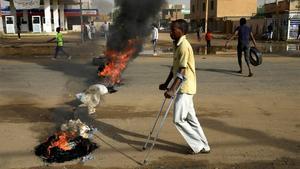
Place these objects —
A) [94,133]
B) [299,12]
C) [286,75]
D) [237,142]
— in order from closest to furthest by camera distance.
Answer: [237,142], [94,133], [286,75], [299,12]

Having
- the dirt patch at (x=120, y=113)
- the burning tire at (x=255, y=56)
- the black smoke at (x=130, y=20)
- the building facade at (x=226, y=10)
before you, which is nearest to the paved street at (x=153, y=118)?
the dirt patch at (x=120, y=113)

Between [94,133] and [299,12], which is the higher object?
[299,12]

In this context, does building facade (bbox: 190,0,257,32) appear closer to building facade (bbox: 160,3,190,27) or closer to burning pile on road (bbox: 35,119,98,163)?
building facade (bbox: 160,3,190,27)

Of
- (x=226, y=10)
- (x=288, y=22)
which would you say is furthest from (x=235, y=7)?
(x=288, y=22)

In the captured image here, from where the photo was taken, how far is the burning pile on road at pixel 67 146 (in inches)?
193

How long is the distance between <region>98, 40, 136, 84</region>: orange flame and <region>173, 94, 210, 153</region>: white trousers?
15.0 feet

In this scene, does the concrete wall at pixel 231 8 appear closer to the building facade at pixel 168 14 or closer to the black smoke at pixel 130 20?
the building facade at pixel 168 14

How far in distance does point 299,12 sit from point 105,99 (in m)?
28.5

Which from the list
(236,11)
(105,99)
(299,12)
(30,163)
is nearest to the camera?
(30,163)

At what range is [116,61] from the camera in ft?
32.0

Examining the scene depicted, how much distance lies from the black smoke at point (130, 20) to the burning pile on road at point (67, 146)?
4.41 metres

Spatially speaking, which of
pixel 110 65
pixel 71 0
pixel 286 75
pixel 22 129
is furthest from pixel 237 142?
pixel 71 0

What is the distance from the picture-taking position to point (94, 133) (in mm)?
5891

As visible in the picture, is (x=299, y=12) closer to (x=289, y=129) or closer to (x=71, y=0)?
(x=71, y=0)
